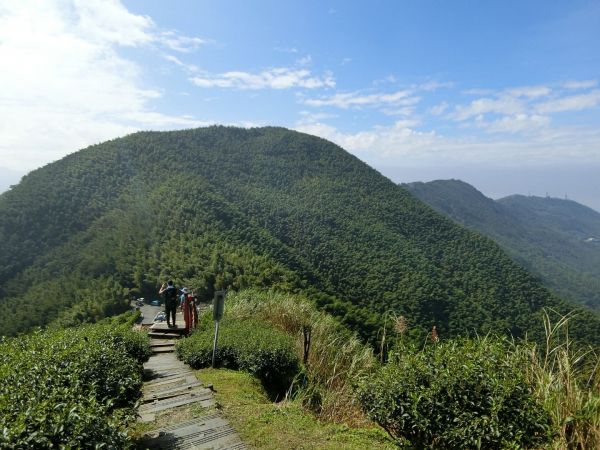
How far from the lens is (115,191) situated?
168 ft

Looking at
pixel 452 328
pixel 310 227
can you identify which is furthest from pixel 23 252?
pixel 452 328

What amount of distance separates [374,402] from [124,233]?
3942cm

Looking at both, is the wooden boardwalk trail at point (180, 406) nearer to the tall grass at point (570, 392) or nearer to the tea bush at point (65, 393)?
the tea bush at point (65, 393)

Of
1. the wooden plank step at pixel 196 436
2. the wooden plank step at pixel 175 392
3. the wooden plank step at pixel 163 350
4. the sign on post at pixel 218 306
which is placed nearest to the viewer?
the wooden plank step at pixel 196 436

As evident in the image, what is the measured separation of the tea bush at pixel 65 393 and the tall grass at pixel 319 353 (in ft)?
10.5

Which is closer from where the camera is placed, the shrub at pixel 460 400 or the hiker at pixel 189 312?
the shrub at pixel 460 400

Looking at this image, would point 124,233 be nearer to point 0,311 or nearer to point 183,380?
point 0,311

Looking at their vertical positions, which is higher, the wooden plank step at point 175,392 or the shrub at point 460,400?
the shrub at point 460,400

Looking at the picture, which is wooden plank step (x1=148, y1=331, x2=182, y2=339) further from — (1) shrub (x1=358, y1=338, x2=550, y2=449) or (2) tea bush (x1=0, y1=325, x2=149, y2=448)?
(1) shrub (x1=358, y1=338, x2=550, y2=449)

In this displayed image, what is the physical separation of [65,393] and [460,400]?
4.07 meters

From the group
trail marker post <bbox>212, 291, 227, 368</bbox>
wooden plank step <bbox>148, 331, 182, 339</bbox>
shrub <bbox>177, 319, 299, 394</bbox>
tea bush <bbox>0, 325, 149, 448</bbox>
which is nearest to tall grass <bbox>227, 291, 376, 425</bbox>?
shrub <bbox>177, 319, 299, 394</bbox>

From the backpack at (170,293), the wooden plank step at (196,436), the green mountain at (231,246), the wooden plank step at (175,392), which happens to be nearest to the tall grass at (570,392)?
the wooden plank step at (196,436)

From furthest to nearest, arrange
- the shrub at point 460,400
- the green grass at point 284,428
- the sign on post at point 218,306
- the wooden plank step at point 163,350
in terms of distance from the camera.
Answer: the wooden plank step at point 163,350 < the sign on post at point 218,306 < the green grass at point 284,428 < the shrub at point 460,400

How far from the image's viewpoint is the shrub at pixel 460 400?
391 cm
